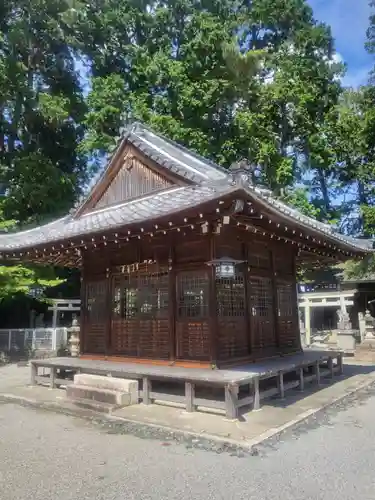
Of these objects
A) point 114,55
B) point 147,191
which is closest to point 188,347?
point 147,191

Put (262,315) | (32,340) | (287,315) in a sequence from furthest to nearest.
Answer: (32,340), (287,315), (262,315)

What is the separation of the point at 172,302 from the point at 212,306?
1.06m

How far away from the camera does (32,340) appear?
18359 mm

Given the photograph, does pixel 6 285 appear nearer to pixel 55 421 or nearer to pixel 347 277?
pixel 55 421

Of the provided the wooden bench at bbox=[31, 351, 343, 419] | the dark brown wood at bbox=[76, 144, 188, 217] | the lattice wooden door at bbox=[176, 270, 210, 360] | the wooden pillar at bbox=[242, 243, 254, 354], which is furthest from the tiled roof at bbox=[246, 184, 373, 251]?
the wooden bench at bbox=[31, 351, 343, 419]

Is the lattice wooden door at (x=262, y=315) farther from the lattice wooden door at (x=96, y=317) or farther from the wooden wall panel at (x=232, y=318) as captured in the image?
the lattice wooden door at (x=96, y=317)

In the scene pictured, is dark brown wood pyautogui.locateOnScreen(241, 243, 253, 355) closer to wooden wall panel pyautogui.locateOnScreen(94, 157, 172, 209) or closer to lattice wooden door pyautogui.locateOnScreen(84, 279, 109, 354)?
wooden wall panel pyautogui.locateOnScreen(94, 157, 172, 209)

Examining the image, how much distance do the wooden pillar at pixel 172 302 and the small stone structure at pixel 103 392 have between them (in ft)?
3.52

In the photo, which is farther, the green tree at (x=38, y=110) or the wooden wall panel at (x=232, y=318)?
the green tree at (x=38, y=110)

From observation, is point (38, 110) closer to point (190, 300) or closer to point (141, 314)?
point (141, 314)

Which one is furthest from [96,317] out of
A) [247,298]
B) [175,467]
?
[175,467]

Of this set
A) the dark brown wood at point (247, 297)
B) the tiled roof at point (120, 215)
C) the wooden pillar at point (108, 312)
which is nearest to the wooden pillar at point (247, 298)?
the dark brown wood at point (247, 297)

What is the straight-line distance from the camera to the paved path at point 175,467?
4.29 m

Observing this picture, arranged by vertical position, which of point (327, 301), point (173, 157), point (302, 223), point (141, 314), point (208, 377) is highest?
point (173, 157)
